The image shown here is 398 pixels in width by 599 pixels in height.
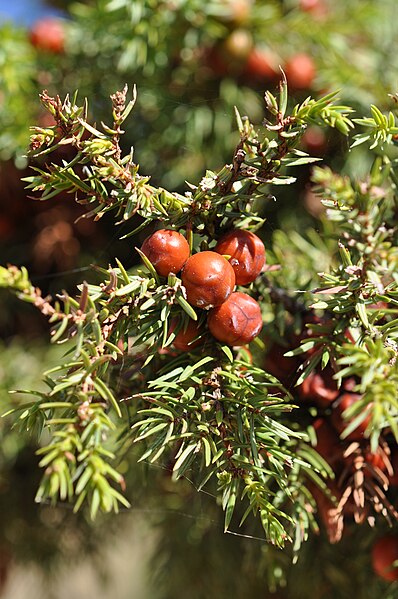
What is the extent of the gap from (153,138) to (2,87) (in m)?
0.15

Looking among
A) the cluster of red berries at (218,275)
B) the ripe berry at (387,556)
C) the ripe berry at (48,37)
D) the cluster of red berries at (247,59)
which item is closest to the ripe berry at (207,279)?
the cluster of red berries at (218,275)

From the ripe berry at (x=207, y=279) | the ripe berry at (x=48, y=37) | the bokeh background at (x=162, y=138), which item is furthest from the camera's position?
the ripe berry at (x=48, y=37)

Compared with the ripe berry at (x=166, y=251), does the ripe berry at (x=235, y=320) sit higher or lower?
lower

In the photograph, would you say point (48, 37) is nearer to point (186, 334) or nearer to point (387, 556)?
point (186, 334)

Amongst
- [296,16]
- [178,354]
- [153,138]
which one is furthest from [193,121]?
[178,354]

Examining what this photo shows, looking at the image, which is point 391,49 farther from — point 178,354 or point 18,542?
point 18,542

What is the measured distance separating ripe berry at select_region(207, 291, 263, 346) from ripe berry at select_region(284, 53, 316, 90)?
35 centimetres

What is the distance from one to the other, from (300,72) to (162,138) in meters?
0.14

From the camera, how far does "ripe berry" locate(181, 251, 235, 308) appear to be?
0.29 m

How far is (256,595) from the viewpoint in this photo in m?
0.59

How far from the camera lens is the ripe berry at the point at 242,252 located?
0.31 m

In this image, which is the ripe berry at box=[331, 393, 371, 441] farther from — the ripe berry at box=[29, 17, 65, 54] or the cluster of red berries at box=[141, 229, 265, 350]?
the ripe berry at box=[29, 17, 65, 54]

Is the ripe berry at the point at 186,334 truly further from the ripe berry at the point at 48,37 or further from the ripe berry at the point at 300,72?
the ripe berry at the point at 48,37

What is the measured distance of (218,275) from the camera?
29 cm
